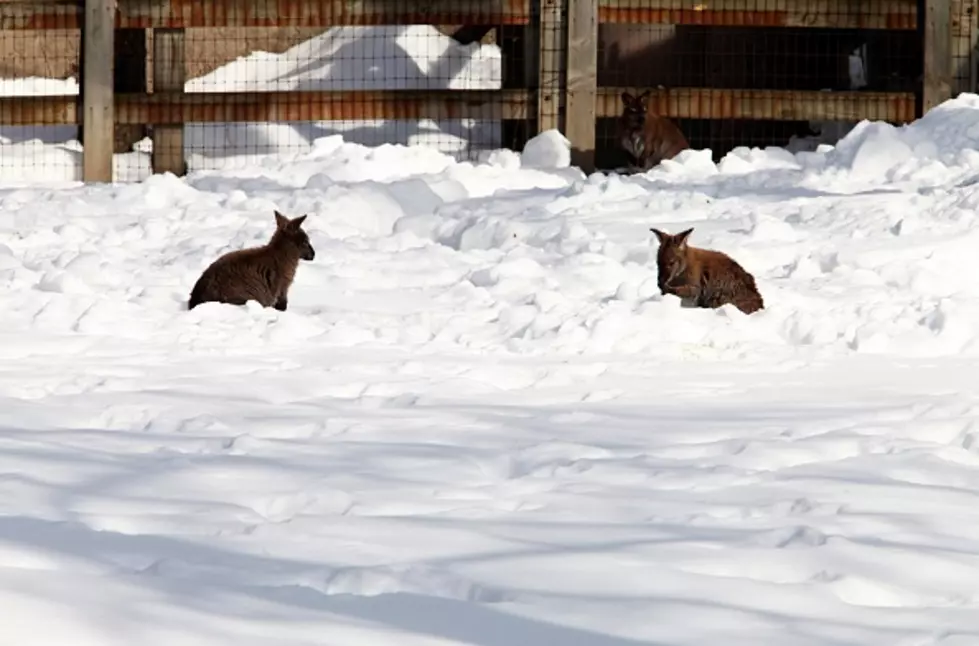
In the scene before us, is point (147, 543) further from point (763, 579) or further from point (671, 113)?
point (671, 113)

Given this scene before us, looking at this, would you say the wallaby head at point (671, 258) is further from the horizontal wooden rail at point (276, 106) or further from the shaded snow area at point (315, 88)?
the shaded snow area at point (315, 88)

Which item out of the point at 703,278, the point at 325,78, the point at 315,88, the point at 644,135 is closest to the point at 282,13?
the point at 644,135

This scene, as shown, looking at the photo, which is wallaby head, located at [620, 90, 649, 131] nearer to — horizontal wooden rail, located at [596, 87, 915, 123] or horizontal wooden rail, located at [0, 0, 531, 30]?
horizontal wooden rail, located at [596, 87, 915, 123]

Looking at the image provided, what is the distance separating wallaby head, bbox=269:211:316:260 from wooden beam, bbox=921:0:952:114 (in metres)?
6.56

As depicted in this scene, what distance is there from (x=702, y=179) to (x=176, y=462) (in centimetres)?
820

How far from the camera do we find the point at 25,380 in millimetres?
7297

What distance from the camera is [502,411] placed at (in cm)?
Result: 680

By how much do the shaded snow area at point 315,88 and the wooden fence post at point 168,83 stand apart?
0.56 m

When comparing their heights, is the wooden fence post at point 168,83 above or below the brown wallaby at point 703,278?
above

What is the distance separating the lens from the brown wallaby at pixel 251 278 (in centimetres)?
935

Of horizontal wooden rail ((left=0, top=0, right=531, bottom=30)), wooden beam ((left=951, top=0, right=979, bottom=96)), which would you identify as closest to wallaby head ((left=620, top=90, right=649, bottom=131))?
horizontal wooden rail ((left=0, top=0, right=531, bottom=30))

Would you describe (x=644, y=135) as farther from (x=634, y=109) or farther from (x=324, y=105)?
(x=324, y=105)

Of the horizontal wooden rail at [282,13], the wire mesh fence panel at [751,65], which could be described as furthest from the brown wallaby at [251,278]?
the wire mesh fence panel at [751,65]

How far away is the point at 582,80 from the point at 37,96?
448 centimetres
